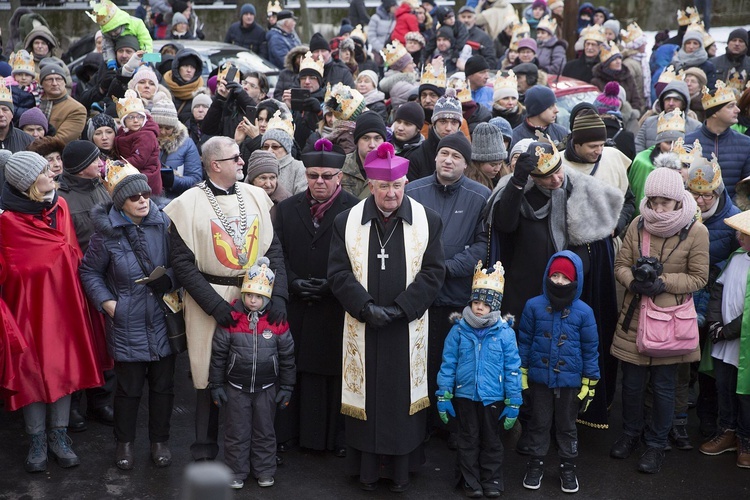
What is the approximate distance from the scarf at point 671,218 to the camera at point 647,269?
189 millimetres

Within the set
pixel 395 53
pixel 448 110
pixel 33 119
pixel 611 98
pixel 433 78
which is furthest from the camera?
pixel 395 53

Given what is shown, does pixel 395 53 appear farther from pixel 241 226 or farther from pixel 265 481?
pixel 265 481

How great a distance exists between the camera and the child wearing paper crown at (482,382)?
18.8ft

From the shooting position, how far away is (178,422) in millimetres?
6809

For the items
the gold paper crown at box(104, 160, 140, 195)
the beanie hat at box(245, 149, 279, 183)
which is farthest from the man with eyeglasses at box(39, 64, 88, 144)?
the gold paper crown at box(104, 160, 140, 195)

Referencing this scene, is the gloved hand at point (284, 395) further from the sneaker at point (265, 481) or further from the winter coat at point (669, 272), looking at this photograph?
the winter coat at point (669, 272)

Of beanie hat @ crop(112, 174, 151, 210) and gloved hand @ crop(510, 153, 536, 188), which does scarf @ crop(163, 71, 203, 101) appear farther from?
gloved hand @ crop(510, 153, 536, 188)

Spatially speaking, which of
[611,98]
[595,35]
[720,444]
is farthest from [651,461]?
[595,35]

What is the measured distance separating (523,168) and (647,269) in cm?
103

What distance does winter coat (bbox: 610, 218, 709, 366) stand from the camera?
6.11 m

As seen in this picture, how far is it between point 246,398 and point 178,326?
0.63 metres

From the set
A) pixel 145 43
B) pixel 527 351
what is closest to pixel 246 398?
pixel 527 351

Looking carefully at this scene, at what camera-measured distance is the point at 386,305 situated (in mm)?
5785

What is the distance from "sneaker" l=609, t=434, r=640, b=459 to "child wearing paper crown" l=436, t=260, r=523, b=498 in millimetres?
945
